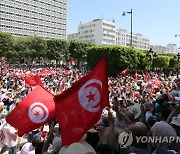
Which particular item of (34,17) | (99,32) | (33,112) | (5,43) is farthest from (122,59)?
(99,32)

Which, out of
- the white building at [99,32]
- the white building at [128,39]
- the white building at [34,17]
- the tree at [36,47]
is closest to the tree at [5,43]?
the tree at [36,47]

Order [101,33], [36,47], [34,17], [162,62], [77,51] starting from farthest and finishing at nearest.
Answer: [101,33] < [34,17] < [77,51] < [36,47] < [162,62]

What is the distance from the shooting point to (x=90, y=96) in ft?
15.1

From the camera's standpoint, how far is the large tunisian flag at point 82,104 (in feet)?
14.0

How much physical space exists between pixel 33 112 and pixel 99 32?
142597 millimetres

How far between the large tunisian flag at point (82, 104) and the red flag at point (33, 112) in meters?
0.85

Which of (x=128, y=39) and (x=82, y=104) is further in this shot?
(x=128, y=39)

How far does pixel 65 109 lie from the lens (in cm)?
450

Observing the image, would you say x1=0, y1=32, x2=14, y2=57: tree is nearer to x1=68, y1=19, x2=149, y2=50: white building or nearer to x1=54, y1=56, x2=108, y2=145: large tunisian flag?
x1=54, y1=56, x2=108, y2=145: large tunisian flag

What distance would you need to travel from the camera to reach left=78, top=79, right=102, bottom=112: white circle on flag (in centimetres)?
453

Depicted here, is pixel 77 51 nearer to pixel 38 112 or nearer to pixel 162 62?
pixel 162 62

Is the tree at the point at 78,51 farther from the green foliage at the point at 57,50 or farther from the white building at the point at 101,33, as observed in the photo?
the white building at the point at 101,33

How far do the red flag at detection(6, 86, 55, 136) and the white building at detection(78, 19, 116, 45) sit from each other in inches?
5530

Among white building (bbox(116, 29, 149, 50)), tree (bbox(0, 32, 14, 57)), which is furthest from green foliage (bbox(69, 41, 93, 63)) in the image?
white building (bbox(116, 29, 149, 50))
